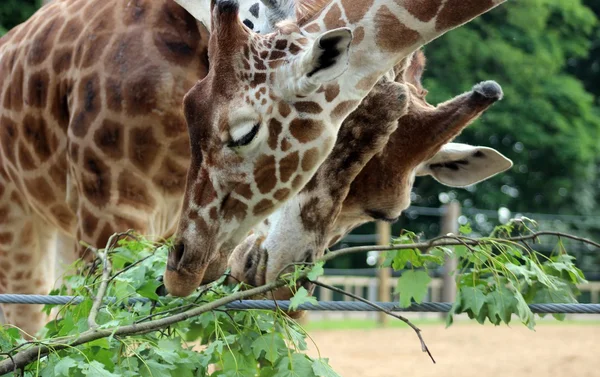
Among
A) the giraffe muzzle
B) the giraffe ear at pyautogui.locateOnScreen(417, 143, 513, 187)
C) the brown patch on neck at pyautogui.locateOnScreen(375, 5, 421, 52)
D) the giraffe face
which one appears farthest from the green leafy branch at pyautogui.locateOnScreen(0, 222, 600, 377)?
the giraffe ear at pyautogui.locateOnScreen(417, 143, 513, 187)

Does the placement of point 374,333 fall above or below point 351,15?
below

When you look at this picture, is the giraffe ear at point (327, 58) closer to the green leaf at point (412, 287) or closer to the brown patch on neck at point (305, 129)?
the brown patch on neck at point (305, 129)

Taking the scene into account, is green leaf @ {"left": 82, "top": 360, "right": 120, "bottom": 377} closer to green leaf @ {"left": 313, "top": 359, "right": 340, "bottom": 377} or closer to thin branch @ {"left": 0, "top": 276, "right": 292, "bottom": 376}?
thin branch @ {"left": 0, "top": 276, "right": 292, "bottom": 376}

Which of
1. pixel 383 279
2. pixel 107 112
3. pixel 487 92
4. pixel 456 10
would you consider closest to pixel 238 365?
pixel 456 10

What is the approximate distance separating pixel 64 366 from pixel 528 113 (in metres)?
16.9

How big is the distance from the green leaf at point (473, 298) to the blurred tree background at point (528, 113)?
47.0 ft

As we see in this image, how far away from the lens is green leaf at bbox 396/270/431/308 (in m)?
2.11

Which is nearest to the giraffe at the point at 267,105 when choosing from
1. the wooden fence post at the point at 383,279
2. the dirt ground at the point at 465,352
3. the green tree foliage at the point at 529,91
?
the dirt ground at the point at 465,352

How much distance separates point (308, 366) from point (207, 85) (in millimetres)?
867

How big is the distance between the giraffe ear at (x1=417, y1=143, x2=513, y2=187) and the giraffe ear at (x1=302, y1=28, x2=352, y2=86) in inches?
39.6

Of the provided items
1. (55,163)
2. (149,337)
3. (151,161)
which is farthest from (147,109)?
(149,337)

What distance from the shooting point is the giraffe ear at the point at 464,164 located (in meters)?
3.29

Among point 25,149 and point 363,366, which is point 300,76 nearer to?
point 25,149

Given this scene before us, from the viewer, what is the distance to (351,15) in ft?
8.63
